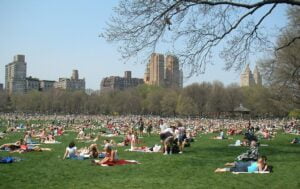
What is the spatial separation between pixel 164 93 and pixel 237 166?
101912mm

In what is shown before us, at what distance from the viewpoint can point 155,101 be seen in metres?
115

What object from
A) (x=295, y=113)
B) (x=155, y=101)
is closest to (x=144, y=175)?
(x=295, y=113)

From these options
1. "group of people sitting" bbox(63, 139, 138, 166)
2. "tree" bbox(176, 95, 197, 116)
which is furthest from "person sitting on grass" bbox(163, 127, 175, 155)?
"tree" bbox(176, 95, 197, 116)

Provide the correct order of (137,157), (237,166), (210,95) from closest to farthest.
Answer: (237,166), (137,157), (210,95)

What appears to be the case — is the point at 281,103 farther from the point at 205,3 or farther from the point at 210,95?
the point at 210,95

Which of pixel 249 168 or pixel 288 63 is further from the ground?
pixel 288 63

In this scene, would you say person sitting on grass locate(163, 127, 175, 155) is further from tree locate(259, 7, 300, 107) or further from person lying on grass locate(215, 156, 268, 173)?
tree locate(259, 7, 300, 107)

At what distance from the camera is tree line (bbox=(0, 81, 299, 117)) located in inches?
3910

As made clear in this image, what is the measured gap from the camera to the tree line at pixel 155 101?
99312 mm

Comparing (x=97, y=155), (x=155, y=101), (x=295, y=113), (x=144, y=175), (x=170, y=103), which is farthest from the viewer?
(x=155, y=101)

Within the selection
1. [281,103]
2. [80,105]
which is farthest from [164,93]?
[281,103]

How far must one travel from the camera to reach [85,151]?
57.1ft

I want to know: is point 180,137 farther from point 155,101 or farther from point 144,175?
point 155,101

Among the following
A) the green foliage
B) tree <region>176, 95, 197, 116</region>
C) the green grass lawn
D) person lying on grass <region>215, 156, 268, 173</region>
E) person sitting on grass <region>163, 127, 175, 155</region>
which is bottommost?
the green grass lawn
